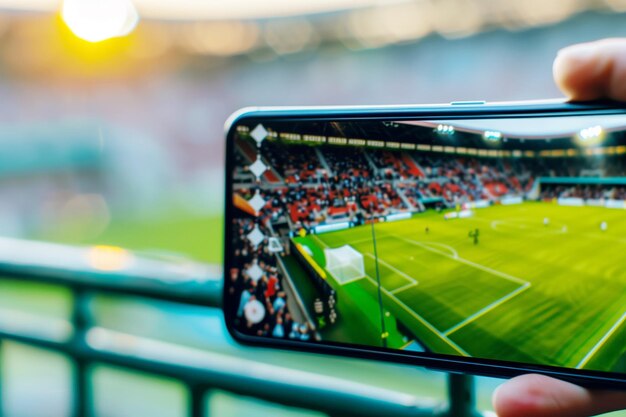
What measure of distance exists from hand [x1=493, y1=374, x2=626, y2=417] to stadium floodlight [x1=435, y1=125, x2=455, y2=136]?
0.42 m

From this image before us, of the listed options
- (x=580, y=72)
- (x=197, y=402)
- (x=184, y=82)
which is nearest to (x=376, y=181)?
(x=580, y=72)

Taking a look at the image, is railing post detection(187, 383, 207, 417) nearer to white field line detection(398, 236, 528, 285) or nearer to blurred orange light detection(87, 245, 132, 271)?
blurred orange light detection(87, 245, 132, 271)

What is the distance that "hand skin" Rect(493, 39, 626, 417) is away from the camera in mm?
682

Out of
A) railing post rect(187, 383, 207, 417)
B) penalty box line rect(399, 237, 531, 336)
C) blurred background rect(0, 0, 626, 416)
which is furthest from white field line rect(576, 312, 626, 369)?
blurred background rect(0, 0, 626, 416)

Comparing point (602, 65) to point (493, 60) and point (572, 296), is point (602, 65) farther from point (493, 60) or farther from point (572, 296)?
point (493, 60)

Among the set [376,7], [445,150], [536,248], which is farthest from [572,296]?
[376,7]

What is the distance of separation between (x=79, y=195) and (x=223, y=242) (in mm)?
16613

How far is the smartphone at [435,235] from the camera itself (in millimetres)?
746

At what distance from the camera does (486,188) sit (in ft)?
2.66

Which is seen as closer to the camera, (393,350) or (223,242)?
(393,350)

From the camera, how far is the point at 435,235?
82cm

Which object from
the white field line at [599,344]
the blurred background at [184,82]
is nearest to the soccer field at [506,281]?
the white field line at [599,344]

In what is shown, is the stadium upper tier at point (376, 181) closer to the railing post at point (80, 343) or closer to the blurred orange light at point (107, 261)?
the blurred orange light at point (107, 261)

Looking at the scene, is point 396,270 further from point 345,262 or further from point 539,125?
point 539,125
